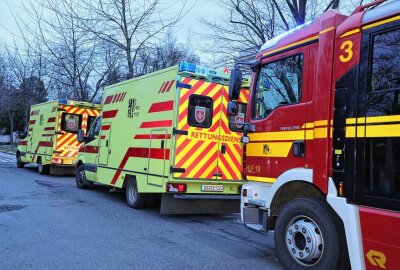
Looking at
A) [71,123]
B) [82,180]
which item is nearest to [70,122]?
[71,123]

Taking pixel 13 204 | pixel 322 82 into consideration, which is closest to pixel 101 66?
pixel 13 204

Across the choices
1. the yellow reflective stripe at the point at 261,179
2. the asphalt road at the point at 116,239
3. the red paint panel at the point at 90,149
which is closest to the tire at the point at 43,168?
the red paint panel at the point at 90,149

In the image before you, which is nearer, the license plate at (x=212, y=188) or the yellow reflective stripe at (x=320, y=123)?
the yellow reflective stripe at (x=320, y=123)

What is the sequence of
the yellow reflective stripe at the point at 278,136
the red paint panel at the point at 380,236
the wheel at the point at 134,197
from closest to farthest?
1. the red paint panel at the point at 380,236
2. the yellow reflective stripe at the point at 278,136
3. the wheel at the point at 134,197

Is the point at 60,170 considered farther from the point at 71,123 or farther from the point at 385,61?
the point at 385,61

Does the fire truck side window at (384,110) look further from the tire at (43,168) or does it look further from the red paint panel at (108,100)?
the tire at (43,168)

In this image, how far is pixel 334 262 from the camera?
4.62 m

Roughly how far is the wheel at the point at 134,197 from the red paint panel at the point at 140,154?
1.67 ft

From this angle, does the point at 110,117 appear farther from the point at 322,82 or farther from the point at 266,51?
the point at 322,82

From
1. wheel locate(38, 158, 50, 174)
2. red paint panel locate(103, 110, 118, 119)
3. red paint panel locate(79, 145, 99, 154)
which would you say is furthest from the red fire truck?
wheel locate(38, 158, 50, 174)

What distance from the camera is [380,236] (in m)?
4.12

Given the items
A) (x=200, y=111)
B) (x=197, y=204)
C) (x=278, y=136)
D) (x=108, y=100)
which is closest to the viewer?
(x=278, y=136)

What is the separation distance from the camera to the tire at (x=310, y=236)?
464 centimetres

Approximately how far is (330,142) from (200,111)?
14.6 ft
